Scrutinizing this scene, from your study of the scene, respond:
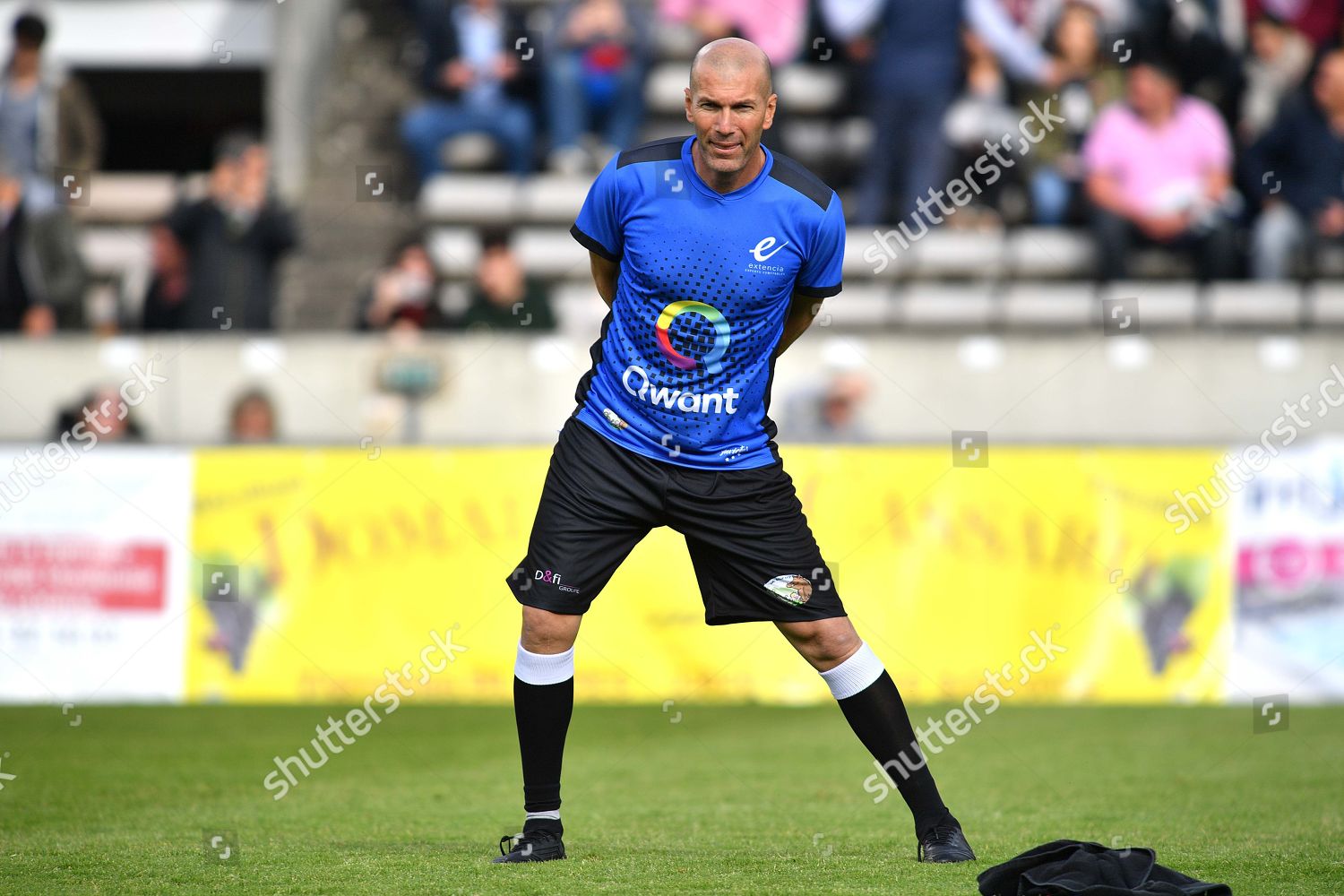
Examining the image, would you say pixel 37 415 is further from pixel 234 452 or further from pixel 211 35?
pixel 211 35

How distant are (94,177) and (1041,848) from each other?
44.2 ft

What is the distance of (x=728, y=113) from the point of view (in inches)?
188

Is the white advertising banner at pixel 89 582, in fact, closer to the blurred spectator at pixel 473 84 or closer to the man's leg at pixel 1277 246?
the blurred spectator at pixel 473 84

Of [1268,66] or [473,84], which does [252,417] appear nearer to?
[473,84]

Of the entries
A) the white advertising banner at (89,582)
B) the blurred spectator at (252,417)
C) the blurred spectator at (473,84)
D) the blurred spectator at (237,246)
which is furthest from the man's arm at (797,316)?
the blurred spectator at (473,84)

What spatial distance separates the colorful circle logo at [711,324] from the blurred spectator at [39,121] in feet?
30.7

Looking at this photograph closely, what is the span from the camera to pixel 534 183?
45.5 feet

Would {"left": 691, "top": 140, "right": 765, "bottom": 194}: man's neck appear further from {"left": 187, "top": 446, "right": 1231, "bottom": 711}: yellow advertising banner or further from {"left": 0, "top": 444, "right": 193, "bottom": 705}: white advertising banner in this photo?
{"left": 0, "top": 444, "right": 193, "bottom": 705}: white advertising banner

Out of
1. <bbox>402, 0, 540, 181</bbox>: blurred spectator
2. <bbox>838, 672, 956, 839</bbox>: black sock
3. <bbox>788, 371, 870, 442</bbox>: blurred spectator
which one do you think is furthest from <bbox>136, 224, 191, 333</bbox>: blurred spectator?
<bbox>838, 672, 956, 839</bbox>: black sock

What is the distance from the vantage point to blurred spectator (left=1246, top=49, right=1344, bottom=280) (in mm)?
12719

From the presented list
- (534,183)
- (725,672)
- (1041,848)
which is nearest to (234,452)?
(725,672)

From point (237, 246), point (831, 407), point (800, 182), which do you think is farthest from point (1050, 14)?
point (800, 182)

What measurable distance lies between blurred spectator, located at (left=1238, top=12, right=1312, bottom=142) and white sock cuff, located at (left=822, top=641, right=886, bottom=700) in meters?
9.63

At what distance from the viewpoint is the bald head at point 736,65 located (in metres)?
4.75
